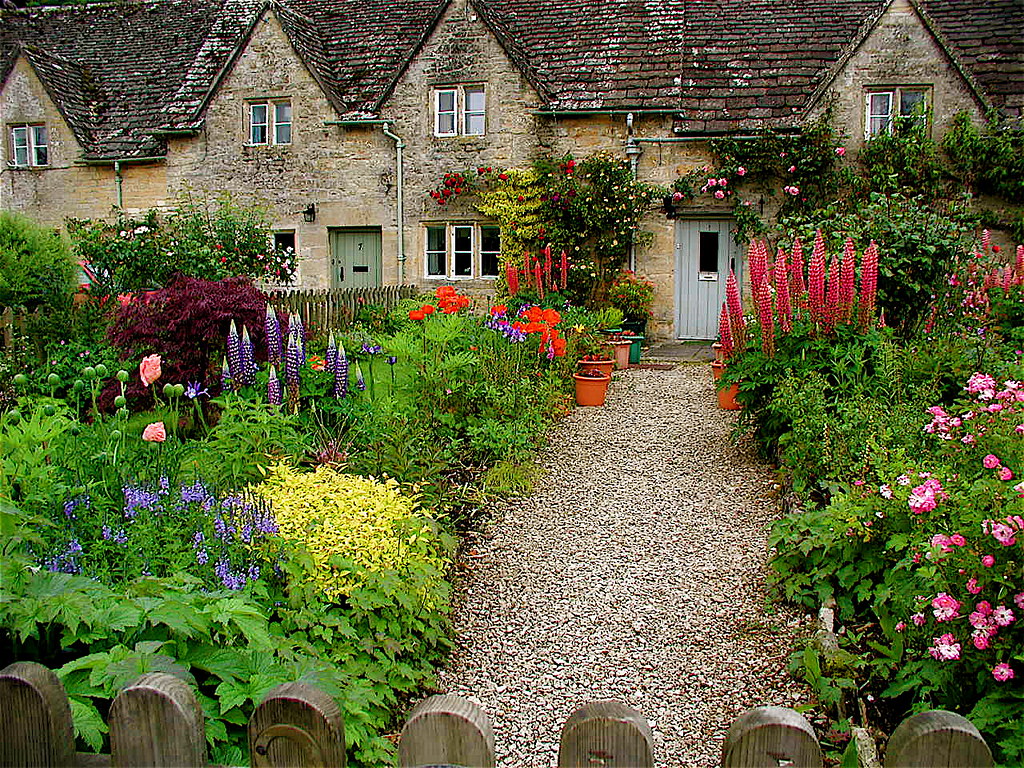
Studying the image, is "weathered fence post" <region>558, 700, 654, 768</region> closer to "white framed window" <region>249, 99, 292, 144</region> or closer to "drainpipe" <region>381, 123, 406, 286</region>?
"drainpipe" <region>381, 123, 406, 286</region>

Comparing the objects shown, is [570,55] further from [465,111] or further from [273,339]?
[273,339]

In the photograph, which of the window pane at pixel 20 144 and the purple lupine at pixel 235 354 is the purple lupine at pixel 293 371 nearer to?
the purple lupine at pixel 235 354

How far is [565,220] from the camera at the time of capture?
15820mm

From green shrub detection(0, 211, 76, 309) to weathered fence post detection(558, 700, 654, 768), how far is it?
1122 cm

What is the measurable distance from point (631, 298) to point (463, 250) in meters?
3.64

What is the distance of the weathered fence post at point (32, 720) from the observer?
1.68 m

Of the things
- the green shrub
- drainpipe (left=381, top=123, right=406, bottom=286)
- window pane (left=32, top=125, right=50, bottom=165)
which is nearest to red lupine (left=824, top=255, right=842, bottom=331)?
the green shrub

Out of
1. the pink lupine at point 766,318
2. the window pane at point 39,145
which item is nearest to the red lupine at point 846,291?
the pink lupine at point 766,318

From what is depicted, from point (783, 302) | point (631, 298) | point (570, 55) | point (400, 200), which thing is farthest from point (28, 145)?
point (783, 302)

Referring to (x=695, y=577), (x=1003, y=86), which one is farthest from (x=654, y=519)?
(x=1003, y=86)


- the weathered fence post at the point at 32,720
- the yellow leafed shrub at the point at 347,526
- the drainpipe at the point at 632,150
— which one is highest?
the drainpipe at the point at 632,150

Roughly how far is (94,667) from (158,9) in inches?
934

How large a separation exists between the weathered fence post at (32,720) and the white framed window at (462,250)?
15.3 m

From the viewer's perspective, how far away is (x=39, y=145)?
765 inches
